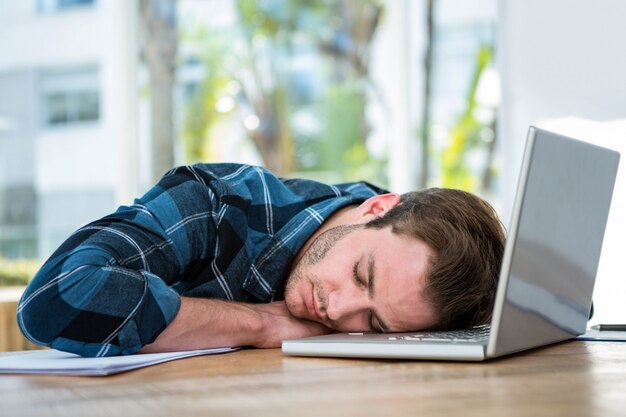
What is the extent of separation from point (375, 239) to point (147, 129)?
3.50m

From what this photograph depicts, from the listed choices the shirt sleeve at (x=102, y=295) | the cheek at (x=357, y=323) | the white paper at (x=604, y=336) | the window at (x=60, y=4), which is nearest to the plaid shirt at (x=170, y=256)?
the shirt sleeve at (x=102, y=295)

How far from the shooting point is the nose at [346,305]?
1.36m

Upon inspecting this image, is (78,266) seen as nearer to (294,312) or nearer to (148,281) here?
(148,281)

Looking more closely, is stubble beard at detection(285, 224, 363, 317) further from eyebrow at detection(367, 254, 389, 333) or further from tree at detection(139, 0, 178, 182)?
tree at detection(139, 0, 178, 182)

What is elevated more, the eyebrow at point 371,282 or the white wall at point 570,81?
the white wall at point 570,81

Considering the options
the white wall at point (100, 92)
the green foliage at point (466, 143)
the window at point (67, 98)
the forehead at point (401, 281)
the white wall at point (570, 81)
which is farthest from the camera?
the window at point (67, 98)

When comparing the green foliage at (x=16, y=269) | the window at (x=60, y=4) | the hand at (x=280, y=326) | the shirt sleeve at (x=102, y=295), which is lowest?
the green foliage at (x=16, y=269)

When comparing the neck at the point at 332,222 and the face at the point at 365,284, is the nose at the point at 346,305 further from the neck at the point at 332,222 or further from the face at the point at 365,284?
the neck at the point at 332,222

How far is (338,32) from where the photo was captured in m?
4.61

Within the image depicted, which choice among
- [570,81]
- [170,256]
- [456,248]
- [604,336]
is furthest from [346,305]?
[570,81]

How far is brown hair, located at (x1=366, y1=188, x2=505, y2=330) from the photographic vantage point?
136 cm

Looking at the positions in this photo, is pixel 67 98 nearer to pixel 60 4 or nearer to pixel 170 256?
pixel 60 4

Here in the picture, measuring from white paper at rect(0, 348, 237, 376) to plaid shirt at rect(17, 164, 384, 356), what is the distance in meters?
0.04

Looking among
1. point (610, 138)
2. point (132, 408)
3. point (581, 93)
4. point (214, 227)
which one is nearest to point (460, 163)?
point (581, 93)
